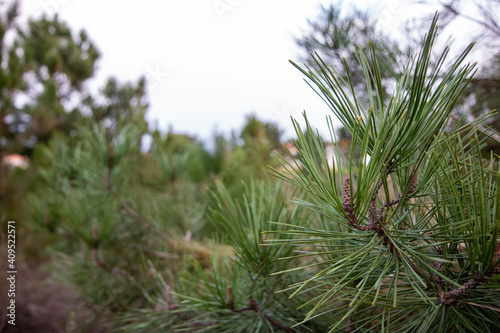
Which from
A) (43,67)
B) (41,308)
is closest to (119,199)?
(41,308)

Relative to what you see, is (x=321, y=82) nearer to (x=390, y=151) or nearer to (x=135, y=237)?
(x=390, y=151)

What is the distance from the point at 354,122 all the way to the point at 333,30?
Result: 379 millimetres

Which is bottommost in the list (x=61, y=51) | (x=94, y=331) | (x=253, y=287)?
(x=94, y=331)

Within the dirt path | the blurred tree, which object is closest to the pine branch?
the dirt path

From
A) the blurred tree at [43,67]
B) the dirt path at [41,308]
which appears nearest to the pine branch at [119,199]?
the dirt path at [41,308]

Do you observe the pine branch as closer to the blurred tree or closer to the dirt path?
the dirt path

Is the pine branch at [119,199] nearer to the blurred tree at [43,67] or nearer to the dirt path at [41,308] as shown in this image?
the dirt path at [41,308]

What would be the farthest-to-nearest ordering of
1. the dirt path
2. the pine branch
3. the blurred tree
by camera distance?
the blurred tree → the dirt path → the pine branch

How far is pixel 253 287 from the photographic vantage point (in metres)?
0.40

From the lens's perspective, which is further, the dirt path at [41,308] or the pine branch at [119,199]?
the dirt path at [41,308]

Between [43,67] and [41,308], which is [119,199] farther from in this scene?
[43,67]

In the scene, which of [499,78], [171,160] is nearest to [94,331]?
[171,160]

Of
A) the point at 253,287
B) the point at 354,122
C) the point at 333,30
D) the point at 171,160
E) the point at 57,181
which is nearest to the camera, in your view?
the point at 354,122

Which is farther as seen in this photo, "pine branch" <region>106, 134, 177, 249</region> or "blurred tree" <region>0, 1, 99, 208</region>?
"blurred tree" <region>0, 1, 99, 208</region>
